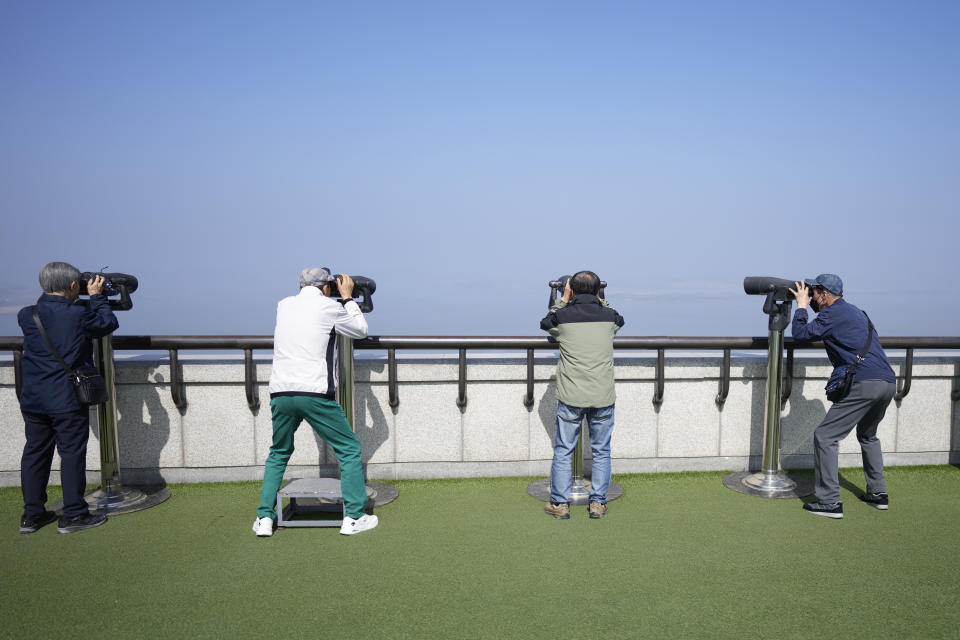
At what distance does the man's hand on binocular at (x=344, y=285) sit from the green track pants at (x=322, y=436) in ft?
2.85

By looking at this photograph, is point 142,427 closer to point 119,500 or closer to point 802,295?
point 119,500

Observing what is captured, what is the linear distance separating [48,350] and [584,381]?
4103 mm

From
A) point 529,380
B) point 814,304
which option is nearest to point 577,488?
point 529,380

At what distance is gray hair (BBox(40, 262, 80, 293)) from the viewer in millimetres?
4730

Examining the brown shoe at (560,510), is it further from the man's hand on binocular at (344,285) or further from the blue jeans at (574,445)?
the man's hand on binocular at (344,285)

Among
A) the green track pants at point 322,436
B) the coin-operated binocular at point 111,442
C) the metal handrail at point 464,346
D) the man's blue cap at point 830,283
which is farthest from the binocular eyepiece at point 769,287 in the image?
the coin-operated binocular at point 111,442

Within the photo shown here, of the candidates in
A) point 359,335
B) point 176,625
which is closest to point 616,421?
point 359,335

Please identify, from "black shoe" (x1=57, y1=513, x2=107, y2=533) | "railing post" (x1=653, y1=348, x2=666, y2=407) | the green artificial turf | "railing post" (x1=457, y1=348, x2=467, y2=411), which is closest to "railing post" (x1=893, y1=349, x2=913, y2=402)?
the green artificial turf

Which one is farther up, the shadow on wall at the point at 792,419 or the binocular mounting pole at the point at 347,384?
the binocular mounting pole at the point at 347,384

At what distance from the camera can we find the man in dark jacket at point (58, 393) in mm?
4707

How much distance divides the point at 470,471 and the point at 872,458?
3533mm

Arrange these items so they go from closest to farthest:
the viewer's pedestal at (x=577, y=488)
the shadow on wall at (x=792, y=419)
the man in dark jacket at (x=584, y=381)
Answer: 1. the man in dark jacket at (x=584, y=381)
2. the viewer's pedestal at (x=577, y=488)
3. the shadow on wall at (x=792, y=419)

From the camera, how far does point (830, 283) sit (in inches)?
207

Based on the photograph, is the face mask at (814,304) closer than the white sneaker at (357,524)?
No
